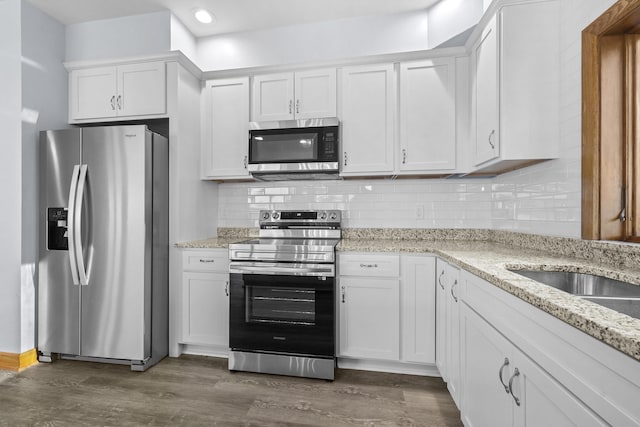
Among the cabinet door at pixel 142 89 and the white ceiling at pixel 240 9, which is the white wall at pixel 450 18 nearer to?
the white ceiling at pixel 240 9

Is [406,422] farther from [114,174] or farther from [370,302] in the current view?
[114,174]

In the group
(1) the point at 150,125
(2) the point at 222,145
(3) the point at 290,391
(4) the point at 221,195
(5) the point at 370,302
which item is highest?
(1) the point at 150,125

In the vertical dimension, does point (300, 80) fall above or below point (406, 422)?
above

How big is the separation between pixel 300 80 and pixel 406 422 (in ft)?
8.28

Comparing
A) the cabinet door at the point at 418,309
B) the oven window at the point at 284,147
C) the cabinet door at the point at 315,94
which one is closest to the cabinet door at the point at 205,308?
the oven window at the point at 284,147

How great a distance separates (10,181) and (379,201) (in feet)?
9.48

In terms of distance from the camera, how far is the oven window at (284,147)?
2.60 meters

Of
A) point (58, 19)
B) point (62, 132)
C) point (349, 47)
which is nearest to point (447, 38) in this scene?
point (349, 47)

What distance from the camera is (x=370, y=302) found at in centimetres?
232

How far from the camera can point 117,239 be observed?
7.80 feet

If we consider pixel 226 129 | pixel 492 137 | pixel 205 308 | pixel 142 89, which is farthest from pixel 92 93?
pixel 492 137

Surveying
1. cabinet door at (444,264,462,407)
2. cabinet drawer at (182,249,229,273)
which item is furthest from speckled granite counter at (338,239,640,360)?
cabinet drawer at (182,249,229,273)

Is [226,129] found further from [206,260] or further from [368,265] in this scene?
[368,265]

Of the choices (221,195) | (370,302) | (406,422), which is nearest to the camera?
(406,422)
